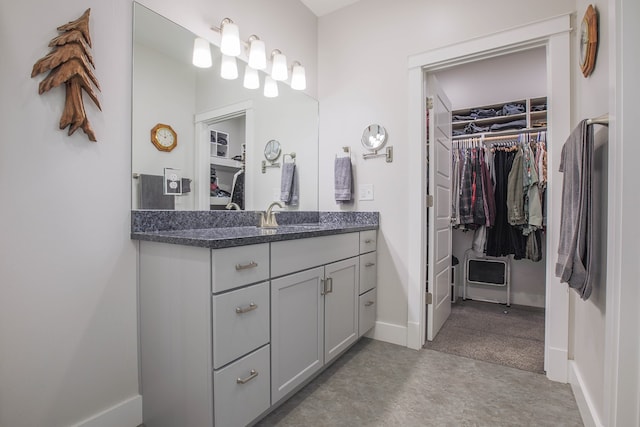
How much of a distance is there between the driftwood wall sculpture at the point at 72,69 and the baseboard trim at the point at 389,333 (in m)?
2.12

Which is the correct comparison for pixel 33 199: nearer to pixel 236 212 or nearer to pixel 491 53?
pixel 236 212

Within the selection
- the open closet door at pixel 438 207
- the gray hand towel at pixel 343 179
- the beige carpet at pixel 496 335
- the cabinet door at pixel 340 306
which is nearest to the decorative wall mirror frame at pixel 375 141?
the gray hand towel at pixel 343 179

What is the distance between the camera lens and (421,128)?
217cm

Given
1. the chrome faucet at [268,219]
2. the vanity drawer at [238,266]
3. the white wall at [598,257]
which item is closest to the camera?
the vanity drawer at [238,266]

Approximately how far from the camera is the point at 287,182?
2.34 meters

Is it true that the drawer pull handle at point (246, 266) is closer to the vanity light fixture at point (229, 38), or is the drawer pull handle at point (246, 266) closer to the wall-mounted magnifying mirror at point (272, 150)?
the wall-mounted magnifying mirror at point (272, 150)

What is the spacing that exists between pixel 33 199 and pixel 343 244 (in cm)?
145

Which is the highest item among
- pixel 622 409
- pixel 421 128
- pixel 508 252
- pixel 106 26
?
pixel 106 26

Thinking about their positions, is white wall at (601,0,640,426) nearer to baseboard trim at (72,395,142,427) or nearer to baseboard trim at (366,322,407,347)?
baseboard trim at (366,322,407,347)

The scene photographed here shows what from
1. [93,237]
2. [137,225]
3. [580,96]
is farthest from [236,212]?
[580,96]

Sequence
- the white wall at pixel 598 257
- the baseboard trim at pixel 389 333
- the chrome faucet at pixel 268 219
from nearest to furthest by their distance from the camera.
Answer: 1. the white wall at pixel 598 257
2. the chrome faucet at pixel 268 219
3. the baseboard trim at pixel 389 333

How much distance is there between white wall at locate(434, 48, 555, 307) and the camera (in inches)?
127

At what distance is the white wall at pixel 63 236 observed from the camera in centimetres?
107

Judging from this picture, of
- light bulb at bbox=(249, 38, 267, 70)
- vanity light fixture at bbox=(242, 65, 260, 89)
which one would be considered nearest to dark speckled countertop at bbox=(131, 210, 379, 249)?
vanity light fixture at bbox=(242, 65, 260, 89)
